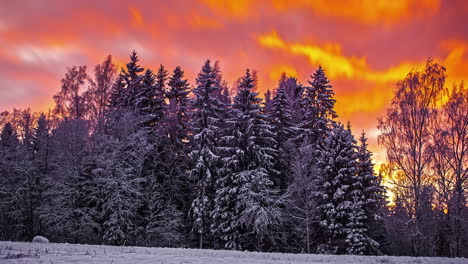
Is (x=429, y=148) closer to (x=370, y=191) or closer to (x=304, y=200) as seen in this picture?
(x=370, y=191)

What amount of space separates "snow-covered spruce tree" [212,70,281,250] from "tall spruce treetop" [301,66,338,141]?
5486 millimetres

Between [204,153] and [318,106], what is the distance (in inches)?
522

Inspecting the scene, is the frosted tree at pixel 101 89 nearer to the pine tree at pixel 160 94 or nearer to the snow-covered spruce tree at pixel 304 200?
the pine tree at pixel 160 94

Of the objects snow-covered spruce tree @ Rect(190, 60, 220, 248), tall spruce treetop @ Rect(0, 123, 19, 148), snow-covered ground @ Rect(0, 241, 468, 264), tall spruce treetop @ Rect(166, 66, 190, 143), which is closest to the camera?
snow-covered ground @ Rect(0, 241, 468, 264)

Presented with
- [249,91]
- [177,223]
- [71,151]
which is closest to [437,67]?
[249,91]

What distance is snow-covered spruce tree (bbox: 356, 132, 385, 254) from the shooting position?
95.6 feet

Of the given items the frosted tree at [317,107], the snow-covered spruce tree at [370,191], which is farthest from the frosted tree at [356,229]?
the frosted tree at [317,107]

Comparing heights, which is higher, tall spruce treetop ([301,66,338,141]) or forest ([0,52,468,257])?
tall spruce treetop ([301,66,338,141])

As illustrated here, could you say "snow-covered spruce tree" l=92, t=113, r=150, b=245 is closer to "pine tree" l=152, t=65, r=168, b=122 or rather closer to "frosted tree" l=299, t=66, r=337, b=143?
"pine tree" l=152, t=65, r=168, b=122

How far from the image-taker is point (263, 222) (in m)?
26.8

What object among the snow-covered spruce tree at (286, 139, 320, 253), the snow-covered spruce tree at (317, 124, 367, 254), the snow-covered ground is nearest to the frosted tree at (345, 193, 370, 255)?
the snow-covered spruce tree at (317, 124, 367, 254)

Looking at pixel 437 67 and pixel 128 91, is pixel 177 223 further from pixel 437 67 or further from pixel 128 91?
pixel 437 67

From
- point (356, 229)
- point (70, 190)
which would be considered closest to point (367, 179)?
point (356, 229)

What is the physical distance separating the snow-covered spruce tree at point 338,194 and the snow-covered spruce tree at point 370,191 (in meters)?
0.71
